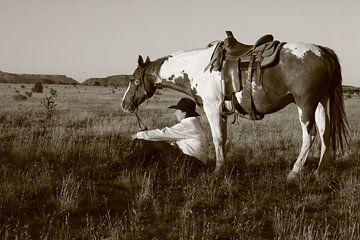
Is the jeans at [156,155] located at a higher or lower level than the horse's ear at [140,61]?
lower

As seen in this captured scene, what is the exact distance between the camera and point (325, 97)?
7523mm

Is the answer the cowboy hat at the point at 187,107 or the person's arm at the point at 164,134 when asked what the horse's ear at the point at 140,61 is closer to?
the cowboy hat at the point at 187,107

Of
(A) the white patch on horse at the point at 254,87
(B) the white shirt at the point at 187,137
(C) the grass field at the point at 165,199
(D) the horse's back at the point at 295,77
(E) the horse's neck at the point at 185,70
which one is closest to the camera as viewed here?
(C) the grass field at the point at 165,199

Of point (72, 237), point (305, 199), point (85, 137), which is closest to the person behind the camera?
point (72, 237)

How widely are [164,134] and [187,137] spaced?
18.2 inches

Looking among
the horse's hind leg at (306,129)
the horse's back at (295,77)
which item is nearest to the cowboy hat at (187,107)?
the horse's back at (295,77)

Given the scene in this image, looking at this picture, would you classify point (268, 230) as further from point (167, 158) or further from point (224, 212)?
point (167, 158)

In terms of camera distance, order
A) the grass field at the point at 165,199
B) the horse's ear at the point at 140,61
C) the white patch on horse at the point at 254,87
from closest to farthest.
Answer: the grass field at the point at 165,199 < the white patch on horse at the point at 254,87 < the horse's ear at the point at 140,61

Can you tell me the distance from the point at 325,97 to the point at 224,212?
3595 millimetres

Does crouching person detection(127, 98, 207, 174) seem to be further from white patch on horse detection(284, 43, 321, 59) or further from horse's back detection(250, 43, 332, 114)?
white patch on horse detection(284, 43, 321, 59)

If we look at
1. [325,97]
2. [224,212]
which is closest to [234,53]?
[325,97]

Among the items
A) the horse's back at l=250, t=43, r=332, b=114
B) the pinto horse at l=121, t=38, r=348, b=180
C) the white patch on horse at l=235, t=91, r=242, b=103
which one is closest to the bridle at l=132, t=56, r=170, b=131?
the pinto horse at l=121, t=38, r=348, b=180

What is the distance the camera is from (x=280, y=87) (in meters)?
6.86

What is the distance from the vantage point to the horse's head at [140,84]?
858cm
